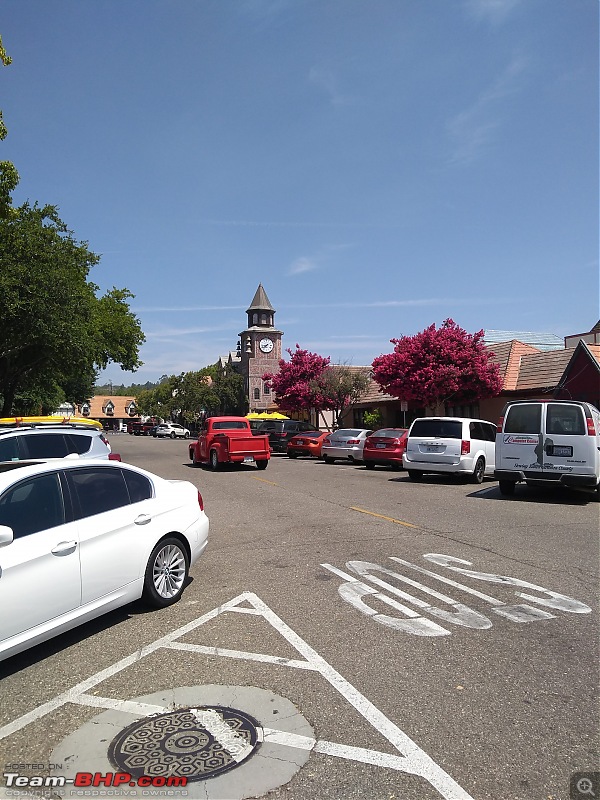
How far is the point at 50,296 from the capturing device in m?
28.0

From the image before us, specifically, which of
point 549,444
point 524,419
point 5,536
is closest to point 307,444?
point 524,419

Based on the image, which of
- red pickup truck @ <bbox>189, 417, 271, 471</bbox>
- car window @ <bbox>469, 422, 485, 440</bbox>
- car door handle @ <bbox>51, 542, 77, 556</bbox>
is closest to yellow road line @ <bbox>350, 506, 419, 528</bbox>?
car window @ <bbox>469, 422, 485, 440</bbox>

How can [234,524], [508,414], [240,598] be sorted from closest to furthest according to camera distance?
1. [240,598]
2. [234,524]
3. [508,414]

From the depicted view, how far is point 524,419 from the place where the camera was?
14.3 metres

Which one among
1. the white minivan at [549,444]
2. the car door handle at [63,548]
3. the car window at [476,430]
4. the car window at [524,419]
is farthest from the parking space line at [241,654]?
the car window at [476,430]

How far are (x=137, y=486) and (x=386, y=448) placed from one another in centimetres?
1752

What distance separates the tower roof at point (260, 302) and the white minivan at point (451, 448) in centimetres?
6994

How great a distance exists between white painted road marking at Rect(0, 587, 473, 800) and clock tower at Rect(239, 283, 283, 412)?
74786mm

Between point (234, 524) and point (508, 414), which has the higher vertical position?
point (508, 414)

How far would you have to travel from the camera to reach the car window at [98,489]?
5.63 metres

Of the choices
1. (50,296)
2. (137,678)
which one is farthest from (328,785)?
(50,296)

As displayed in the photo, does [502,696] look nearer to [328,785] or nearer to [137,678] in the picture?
[328,785]

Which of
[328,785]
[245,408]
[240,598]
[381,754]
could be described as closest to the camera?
[328,785]

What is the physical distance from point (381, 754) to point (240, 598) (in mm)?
A: 3203
